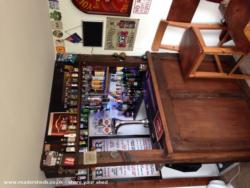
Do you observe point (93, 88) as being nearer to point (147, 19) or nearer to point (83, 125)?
point (83, 125)

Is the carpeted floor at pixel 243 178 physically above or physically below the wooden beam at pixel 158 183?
above

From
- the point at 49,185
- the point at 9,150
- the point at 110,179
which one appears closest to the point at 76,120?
the point at 49,185

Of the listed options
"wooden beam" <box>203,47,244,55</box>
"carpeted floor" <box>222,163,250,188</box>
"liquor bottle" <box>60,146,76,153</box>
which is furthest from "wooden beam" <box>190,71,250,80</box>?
"liquor bottle" <box>60,146,76,153</box>

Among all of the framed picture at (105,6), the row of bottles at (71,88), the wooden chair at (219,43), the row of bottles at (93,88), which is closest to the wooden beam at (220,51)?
the wooden chair at (219,43)

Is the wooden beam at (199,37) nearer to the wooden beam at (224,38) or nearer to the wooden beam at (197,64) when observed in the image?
the wooden beam at (197,64)

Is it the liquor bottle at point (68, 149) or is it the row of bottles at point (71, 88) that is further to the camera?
the row of bottles at point (71, 88)

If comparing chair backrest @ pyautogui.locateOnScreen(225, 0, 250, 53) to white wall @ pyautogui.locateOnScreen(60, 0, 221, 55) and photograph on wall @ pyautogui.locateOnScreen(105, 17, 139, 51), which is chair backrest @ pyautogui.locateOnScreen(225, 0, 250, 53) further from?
photograph on wall @ pyautogui.locateOnScreen(105, 17, 139, 51)

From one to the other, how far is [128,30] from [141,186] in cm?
115

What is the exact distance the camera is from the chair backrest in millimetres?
1364

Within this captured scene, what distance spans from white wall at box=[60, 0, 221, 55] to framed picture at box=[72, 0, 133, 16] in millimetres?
41

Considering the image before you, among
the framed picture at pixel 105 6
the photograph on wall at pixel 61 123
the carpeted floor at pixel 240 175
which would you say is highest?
the framed picture at pixel 105 6

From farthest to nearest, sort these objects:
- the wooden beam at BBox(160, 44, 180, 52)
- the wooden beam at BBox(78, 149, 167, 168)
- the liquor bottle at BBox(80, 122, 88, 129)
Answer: the wooden beam at BBox(160, 44, 180, 52) → the liquor bottle at BBox(80, 122, 88, 129) → the wooden beam at BBox(78, 149, 167, 168)

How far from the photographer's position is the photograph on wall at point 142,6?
59.8 inches

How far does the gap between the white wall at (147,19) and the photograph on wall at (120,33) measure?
4cm
